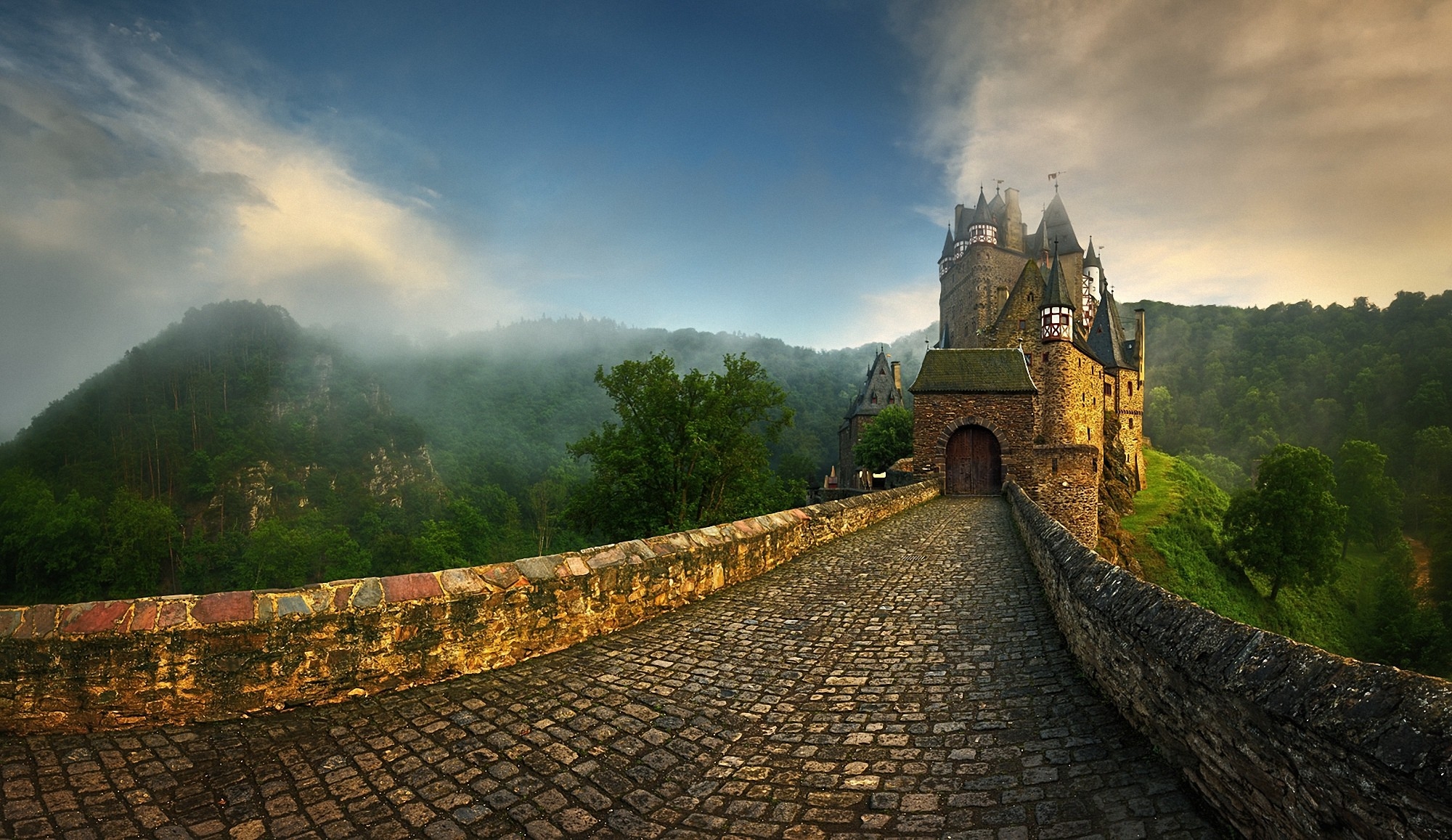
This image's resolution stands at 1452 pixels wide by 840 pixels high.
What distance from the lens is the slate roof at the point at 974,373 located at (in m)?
24.1

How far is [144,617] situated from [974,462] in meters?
24.9

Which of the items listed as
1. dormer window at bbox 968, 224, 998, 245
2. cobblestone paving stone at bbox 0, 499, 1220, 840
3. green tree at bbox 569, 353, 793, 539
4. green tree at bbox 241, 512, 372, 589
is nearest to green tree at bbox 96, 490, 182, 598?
green tree at bbox 241, 512, 372, 589

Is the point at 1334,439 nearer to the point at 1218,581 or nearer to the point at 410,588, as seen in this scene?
the point at 1218,581

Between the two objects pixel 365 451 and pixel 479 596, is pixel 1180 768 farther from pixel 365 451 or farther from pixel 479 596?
pixel 365 451

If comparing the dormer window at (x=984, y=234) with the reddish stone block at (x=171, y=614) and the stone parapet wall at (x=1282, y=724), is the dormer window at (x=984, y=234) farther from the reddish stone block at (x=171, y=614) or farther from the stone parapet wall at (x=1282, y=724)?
the reddish stone block at (x=171, y=614)

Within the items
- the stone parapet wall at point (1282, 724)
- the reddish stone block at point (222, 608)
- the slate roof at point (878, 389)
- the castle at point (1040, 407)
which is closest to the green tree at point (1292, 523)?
the castle at point (1040, 407)

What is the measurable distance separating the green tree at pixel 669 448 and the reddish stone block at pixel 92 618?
22123 millimetres

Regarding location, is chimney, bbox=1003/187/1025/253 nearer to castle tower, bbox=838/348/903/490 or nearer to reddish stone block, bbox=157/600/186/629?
castle tower, bbox=838/348/903/490

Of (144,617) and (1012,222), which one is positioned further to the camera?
(1012,222)

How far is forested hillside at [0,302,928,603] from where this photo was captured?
56.4 meters

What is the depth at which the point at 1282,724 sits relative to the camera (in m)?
2.29

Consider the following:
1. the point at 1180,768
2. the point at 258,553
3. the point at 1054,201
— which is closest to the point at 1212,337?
the point at 1054,201

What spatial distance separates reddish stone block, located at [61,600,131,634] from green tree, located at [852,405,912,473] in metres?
38.4

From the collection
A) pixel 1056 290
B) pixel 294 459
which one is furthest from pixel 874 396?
pixel 294 459
